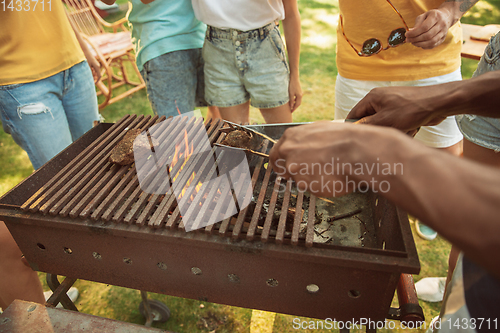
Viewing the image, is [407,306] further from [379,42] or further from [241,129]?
[379,42]

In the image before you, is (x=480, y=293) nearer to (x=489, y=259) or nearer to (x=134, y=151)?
(x=489, y=259)

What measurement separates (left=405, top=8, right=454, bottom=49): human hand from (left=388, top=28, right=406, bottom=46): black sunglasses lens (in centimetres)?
19

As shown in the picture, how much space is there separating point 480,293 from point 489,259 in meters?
0.39

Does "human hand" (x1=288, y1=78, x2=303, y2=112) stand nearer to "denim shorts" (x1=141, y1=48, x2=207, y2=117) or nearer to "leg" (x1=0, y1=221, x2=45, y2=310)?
"denim shorts" (x1=141, y1=48, x2=207, y2=117)

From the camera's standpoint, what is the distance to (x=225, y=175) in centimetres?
170

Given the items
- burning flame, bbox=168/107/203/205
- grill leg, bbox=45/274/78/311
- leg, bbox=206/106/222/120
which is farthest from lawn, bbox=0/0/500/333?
burning flame, bbox=168/107/203/205

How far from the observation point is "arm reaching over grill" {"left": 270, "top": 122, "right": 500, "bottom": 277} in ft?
2.13

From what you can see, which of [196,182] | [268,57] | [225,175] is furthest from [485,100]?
[268,57]

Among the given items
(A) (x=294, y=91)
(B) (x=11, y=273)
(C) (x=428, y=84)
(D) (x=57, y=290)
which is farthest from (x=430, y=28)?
(B) (x=11, y=273)

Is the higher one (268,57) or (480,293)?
(268,57)

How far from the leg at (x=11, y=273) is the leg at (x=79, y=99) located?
982 mm

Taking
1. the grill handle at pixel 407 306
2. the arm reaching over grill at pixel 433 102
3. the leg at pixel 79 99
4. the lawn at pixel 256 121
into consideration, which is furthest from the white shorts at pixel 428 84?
the leg at pixel 79 99

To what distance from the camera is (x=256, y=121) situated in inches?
193

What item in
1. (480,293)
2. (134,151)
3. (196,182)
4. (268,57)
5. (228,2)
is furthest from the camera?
(268,57)
